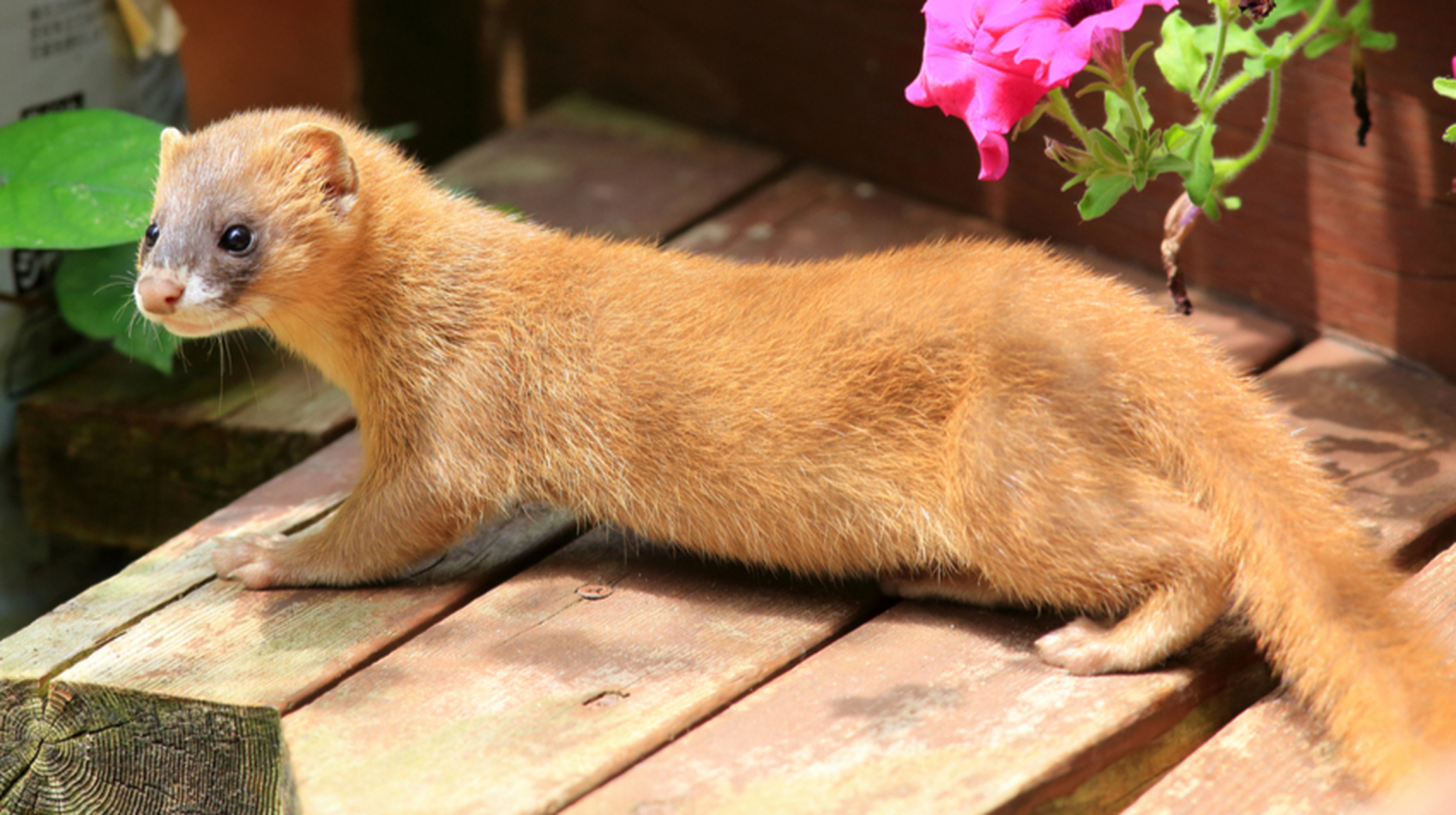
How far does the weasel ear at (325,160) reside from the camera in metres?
2.92

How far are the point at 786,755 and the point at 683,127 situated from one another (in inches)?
124

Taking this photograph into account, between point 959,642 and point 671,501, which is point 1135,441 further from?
point 671,501

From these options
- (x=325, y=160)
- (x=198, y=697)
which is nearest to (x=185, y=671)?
(x=198, y=697)

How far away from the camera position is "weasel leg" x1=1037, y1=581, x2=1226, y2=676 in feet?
8.14

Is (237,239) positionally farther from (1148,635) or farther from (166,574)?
(1148,635)

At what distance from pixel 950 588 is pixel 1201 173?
3.00 ft

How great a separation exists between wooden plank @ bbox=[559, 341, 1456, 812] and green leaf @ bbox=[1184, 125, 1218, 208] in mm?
764

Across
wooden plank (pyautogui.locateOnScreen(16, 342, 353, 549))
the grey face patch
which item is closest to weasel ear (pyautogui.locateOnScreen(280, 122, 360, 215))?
the grey face patch

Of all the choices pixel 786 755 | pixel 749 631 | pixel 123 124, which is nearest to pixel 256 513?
pixel 123 124

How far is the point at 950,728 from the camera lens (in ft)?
8.02

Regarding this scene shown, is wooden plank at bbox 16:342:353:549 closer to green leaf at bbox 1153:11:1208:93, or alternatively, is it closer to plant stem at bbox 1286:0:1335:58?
green leaf at bbox 1153:11:1208:93

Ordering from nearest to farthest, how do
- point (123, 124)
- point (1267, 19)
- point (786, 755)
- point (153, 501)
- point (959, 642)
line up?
point (786, 755) < point (959, 642) < point (1267, 19) < point (123, 124) < point (153, 501)

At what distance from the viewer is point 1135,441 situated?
2.51 meters

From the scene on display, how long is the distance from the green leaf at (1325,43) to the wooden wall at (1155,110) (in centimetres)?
24
